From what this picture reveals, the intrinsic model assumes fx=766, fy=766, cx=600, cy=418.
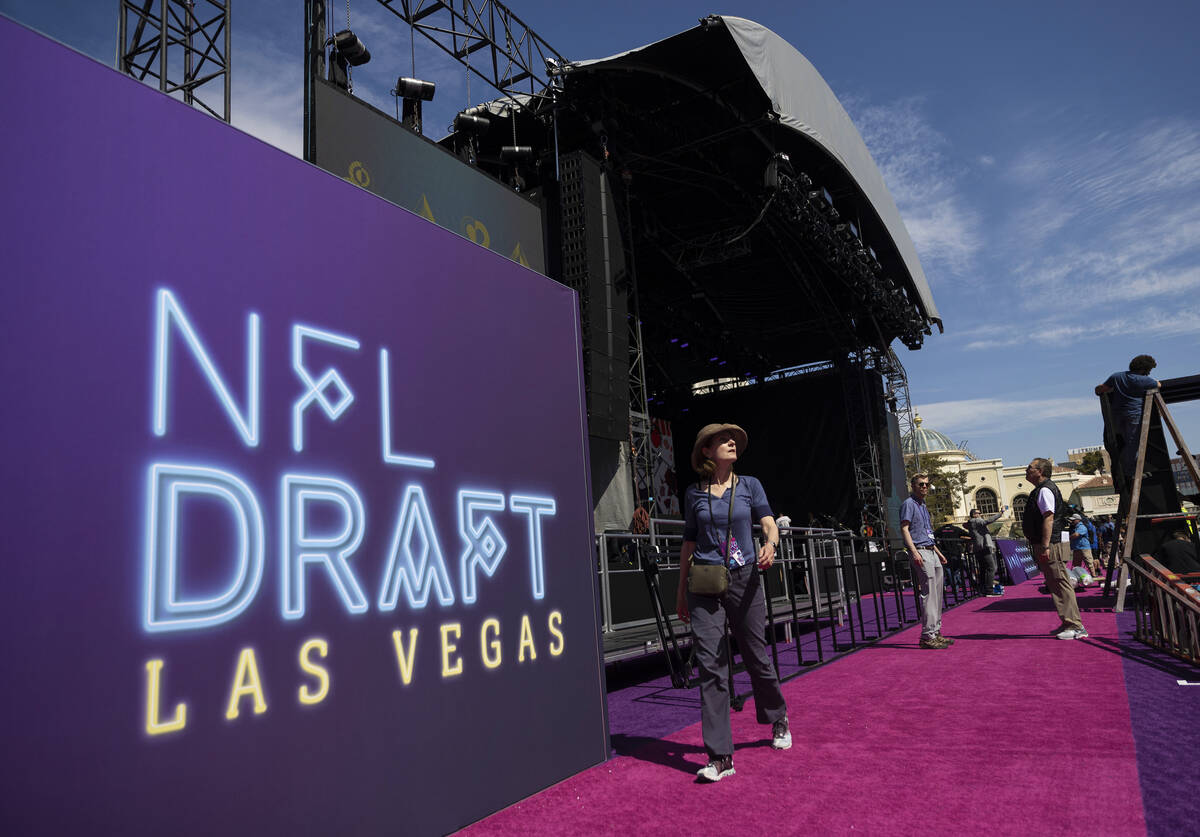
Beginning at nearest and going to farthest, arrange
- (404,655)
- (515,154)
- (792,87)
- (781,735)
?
(404,655), (781,735), (515,154), (792,87)

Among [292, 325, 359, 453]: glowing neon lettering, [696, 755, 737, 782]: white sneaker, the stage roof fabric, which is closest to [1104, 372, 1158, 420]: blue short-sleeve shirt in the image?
[696, 755, 737, 782]: white sneaker

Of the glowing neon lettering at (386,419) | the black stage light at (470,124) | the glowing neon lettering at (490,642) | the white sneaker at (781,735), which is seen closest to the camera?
the glowing neon lettering at (386,419)

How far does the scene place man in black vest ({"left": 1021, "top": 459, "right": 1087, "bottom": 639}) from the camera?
658 centimetres

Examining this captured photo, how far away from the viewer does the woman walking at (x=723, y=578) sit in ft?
11.1

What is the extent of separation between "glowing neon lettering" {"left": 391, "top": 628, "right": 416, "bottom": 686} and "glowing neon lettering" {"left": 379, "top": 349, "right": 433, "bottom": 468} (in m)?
0.60

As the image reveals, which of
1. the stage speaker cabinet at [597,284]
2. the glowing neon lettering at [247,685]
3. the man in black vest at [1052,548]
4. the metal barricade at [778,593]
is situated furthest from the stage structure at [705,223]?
the glowing neon lettering at [247,685]

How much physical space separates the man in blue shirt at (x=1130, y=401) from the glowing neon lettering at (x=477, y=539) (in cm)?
718

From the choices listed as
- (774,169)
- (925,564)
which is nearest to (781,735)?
(925,564)

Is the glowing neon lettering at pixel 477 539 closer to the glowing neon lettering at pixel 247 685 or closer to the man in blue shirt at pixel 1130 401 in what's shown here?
the glowing neon lettering at pixel 247 685

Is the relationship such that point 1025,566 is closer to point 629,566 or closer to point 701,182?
point 701,182

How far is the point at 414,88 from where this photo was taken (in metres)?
10.6

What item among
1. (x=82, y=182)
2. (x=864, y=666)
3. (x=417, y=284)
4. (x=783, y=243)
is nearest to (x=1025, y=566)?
(x=783, y=243)

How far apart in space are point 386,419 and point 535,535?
955 millimetres

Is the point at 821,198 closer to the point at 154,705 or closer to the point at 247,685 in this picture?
the point at 247,685
